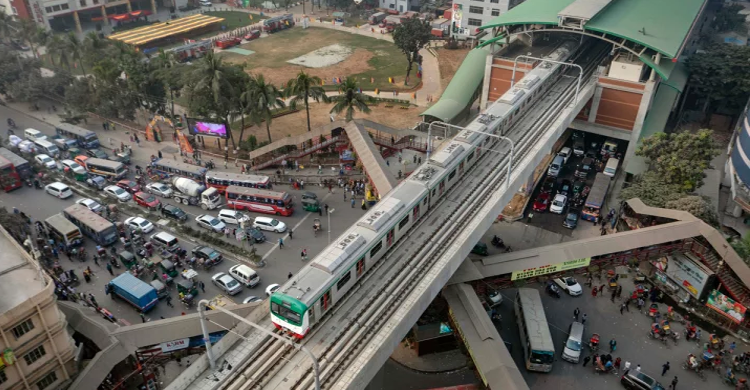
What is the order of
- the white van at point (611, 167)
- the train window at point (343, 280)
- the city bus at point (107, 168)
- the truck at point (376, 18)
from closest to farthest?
the train window at point (343, 280) < the city bus at point (107, 168) < the white van at point (611, 167) < the truck at point (376, 18)

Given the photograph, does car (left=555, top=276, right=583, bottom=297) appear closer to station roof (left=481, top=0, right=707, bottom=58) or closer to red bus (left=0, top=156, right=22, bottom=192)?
station roof (left=481, top=0, right=707, bottom=58)

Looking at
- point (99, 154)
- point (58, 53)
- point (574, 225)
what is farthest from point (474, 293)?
point (58, 53)

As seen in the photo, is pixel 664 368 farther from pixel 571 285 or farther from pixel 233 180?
pixel 233 180

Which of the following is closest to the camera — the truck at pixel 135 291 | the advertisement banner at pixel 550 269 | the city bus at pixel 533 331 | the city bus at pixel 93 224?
the city bus at pixel 533 331

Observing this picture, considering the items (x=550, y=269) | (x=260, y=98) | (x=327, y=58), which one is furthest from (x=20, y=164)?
(x=327, y=58)

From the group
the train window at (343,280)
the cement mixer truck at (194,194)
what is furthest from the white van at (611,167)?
the cement mixer truck at (194,194)

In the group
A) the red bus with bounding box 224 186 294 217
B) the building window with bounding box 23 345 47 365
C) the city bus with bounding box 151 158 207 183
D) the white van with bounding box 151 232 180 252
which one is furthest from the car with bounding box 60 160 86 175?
the building window with bounding box 23 345 47 365

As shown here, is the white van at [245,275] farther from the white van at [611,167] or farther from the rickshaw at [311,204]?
the white van at [611,167]
